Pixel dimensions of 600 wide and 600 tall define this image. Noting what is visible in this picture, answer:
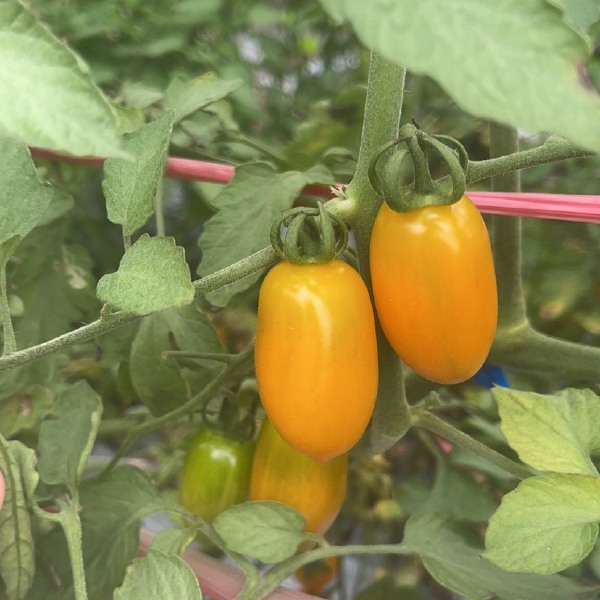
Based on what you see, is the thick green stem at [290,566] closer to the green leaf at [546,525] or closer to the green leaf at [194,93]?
the green leaf at [546,525]

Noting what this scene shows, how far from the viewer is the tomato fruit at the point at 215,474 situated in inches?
23.9

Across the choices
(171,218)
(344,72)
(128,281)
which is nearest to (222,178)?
(128,281)

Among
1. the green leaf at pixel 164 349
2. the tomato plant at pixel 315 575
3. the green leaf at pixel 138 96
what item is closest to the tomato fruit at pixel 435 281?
the green leaf at pixel 164 349

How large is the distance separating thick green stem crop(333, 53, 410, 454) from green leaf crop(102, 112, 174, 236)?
0.35ft

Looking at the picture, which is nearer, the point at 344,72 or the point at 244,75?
the point at 244,75

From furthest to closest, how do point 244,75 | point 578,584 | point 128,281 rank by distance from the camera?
point 244,75
point 578,584
point 128,281

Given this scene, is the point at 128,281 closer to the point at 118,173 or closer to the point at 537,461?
the point at 118,173

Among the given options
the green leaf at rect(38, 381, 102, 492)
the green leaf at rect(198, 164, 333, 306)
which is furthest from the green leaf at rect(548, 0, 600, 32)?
the green leaf at rect(38, 381, 102, 492)

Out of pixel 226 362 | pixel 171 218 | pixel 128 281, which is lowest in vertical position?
pixel 171 218

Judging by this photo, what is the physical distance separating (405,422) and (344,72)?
806 millimetres

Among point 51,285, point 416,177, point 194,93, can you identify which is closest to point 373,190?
point 416,177

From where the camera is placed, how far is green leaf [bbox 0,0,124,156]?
0.83 ft

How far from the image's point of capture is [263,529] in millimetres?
500

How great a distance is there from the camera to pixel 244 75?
944 millimetres
